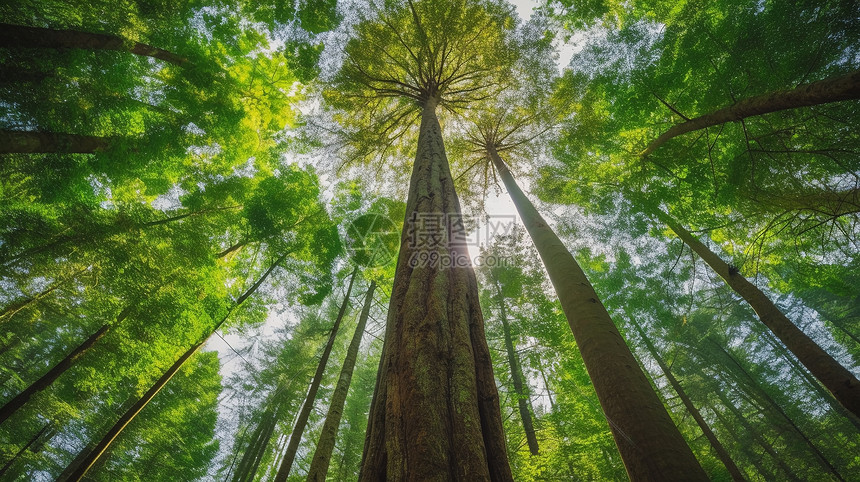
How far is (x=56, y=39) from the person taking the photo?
5.08 m

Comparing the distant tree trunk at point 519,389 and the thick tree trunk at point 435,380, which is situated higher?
the distant tree trunk at point 519,389

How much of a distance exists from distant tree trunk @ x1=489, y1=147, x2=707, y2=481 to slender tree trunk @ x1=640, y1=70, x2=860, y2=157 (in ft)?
9.31

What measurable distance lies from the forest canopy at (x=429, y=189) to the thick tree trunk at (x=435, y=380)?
0.02m

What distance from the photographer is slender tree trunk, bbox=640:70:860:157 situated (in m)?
2.74

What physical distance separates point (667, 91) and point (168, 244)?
35.6 ft

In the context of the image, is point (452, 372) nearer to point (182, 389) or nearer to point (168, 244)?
point (168, 244)

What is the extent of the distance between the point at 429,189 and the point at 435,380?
6.34 ft

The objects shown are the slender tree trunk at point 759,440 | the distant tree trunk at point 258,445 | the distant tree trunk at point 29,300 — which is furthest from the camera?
the slender tree trunk at point 759,440

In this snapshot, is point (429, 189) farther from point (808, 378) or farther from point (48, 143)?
point (808, 378)

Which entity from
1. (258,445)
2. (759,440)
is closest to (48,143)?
(258,445)

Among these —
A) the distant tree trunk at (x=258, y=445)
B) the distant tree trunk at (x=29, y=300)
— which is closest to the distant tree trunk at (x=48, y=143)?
the distant tree trunk at (x=29, y=300)

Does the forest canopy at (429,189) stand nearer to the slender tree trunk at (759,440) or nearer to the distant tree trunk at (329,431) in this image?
the distant tree trunk at (329,431)

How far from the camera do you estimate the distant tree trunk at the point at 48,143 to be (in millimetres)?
4745

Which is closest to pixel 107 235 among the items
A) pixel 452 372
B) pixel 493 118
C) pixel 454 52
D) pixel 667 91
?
pixel 452 372
